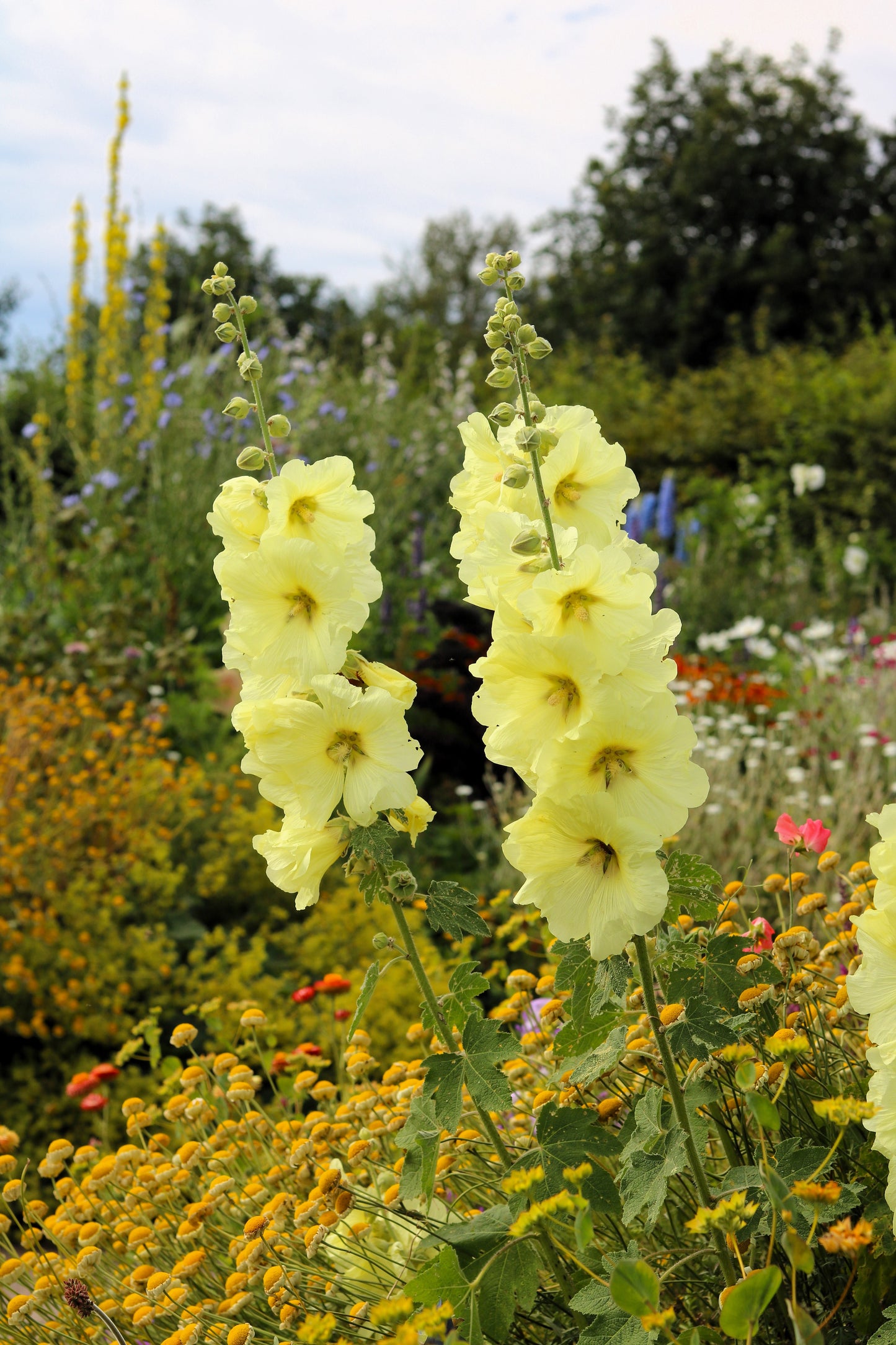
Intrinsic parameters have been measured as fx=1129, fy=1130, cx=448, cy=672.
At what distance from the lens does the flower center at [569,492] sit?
1340 millimetres

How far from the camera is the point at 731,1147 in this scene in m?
1.53

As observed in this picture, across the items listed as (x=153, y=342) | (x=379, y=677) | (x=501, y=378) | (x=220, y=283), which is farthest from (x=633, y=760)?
(x=153, y=342)

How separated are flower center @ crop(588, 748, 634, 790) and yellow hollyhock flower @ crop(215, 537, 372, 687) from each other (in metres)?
0.32

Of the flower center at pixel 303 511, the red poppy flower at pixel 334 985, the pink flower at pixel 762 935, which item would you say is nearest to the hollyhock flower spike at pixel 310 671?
the flower center at pixel 303 511

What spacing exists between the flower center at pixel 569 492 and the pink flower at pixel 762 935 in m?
0.75

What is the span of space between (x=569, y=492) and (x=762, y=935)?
33.5 inches

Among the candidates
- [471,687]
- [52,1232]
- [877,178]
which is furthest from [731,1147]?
[877,178]

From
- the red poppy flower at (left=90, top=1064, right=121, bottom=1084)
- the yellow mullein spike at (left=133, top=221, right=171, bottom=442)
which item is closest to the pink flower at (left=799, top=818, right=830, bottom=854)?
the red poppy flower at (left=90, top=1064, right=121, bottom=1084)

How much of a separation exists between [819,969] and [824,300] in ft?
82.2

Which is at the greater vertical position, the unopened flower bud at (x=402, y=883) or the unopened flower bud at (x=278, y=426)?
the unopened flower bud at (x=278, y=426)

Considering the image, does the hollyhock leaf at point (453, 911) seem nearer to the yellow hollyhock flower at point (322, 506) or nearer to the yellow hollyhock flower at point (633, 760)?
the yellow hollyhock flower at point (633, 760)

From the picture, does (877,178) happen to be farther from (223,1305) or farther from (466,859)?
(223,1305)

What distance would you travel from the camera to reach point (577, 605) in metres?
1.18

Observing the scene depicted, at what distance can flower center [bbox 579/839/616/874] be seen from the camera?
1221 millimetres
